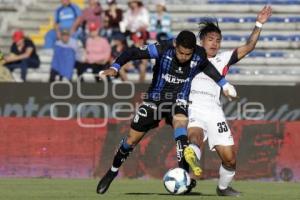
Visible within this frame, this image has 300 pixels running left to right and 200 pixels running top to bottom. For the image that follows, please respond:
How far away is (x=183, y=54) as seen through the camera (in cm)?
1277

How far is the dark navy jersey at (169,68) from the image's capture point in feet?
42.5

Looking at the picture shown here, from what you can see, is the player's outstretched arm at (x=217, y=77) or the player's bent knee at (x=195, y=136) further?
the player's bent knee at (x=195, y=136)

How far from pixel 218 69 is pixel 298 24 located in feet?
39.5

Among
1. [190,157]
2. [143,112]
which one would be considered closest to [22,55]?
[143,112]

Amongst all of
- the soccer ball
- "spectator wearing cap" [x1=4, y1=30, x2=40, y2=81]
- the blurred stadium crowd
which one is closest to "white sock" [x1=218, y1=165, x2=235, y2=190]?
the soccer ball

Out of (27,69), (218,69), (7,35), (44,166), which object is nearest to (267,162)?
(44,166)

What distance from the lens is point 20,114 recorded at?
2030 centimetres

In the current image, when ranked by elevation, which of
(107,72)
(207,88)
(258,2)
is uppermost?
(107,72)

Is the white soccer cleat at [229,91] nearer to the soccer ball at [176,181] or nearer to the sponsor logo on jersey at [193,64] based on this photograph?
the sponsor logo on jersey at [193,64]

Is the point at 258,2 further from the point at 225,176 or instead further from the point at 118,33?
the point at 225,176

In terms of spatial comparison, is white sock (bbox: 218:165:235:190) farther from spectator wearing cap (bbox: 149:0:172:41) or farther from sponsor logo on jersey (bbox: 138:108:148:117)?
spectator wearing cap (bbox: 149:0:172:41)

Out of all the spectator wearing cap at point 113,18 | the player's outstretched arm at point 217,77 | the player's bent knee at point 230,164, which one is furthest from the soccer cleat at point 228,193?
the spectator wearing cap at point 113,18

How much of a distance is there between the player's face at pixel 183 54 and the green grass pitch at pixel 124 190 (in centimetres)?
165

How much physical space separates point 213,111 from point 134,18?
35.3ft
